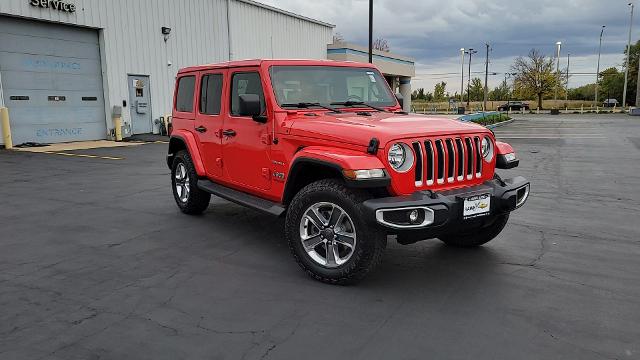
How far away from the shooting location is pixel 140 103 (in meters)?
19.4

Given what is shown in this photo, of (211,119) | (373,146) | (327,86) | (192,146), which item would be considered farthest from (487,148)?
(192,146)

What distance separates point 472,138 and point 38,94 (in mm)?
Result: 15580

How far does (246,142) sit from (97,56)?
1497cm

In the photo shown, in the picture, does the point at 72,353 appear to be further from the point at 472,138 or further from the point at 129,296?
the point at 472,138

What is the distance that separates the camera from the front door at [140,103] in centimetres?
1906

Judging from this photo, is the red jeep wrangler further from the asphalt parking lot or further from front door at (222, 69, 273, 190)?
the asphalt parking lot

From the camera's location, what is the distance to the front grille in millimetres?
4004

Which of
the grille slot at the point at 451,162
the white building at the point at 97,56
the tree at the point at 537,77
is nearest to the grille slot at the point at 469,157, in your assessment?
the grille slot at the point at 451,162

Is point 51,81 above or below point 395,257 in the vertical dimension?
above

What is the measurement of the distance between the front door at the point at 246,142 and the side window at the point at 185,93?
3.56 feet

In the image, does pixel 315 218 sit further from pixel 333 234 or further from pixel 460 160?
pixel 460 160

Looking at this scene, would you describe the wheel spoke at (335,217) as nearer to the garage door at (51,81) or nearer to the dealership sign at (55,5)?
the garage door at (51,81)

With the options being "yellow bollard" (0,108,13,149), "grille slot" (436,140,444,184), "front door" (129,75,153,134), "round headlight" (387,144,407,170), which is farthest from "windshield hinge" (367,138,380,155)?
"front door" (129,75,153,134)

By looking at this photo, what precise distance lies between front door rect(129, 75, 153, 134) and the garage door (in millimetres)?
1226
